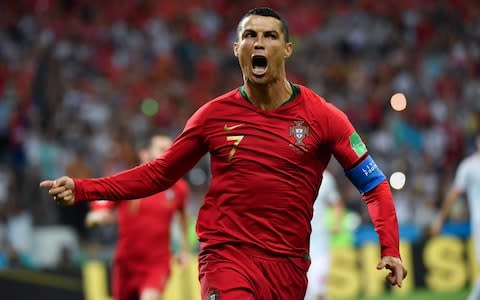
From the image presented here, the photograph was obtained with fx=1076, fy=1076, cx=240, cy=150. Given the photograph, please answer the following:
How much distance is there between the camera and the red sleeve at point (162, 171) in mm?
6414

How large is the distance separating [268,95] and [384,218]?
3.27 ft

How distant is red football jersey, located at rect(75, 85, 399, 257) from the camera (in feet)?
20.7

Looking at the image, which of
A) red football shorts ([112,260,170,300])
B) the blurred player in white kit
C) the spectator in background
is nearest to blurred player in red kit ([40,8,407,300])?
red football shorts ([112,260,170,300])

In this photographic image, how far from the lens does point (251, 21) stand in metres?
6.32

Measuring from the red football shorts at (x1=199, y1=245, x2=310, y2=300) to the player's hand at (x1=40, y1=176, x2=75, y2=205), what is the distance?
2.90 ft

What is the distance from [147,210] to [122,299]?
0.96m

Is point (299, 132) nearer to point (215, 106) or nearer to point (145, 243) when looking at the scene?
point (215, 106)

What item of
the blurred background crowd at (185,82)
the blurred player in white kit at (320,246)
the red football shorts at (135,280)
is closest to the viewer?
the red football shorts at (135,280)

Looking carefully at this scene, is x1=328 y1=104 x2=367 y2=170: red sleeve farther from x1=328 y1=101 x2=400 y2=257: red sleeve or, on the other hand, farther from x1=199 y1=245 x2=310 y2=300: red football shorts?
x1=199 y1=245 x2=310 y2=300: red football shorts

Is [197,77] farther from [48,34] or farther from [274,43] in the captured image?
[274,43]

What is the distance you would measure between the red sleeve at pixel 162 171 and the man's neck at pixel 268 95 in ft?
1.07

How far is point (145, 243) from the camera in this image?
432 inches

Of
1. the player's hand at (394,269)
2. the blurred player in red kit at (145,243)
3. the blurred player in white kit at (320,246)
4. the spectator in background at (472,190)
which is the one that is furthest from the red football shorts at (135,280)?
the player's hand at (394,269)

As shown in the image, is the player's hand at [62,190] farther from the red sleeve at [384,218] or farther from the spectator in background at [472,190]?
the spectator in background at [472,190]
